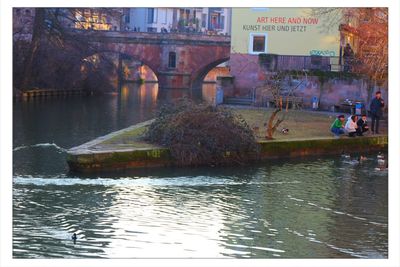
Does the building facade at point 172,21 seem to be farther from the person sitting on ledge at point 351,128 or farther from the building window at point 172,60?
the person sitting on ledge at point 351,128

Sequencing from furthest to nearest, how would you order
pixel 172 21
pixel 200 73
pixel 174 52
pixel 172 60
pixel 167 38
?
pixel 172 21 → pixel 200 73 → pixel 172 60 → pixel 174 52 → pixel 167 38

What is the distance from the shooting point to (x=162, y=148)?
18344 millimetres

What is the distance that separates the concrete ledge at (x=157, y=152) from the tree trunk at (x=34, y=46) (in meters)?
19.6

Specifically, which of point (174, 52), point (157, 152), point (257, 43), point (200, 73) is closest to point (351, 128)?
point (157, 152)

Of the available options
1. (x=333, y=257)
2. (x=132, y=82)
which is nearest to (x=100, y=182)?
(x=333, y=257)

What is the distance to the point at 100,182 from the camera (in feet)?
52.7

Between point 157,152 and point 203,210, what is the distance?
4294 millimetres

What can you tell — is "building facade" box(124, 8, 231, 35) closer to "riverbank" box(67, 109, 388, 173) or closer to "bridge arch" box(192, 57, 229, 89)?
"bridge arch" box(192, 57, 229, 89)

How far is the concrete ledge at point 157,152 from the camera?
55.6 feet

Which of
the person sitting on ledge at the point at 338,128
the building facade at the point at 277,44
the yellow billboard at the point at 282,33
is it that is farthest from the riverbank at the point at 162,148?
the yellow billboard at the point at 282,33

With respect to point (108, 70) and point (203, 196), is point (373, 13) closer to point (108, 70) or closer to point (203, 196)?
point (203, 196)

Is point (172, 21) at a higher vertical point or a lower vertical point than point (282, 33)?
higher

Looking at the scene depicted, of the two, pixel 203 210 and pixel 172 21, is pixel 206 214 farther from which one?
pixel 172 21
